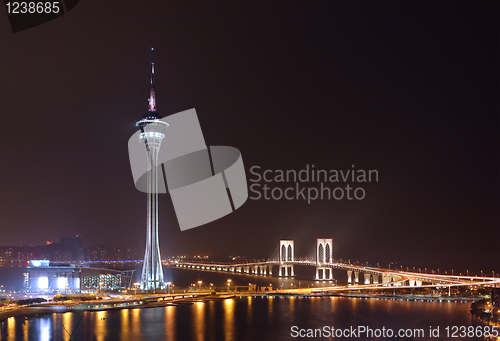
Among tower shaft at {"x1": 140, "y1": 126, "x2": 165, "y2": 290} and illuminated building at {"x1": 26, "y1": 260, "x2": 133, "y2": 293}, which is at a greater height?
tower shaft at {"x1": 140, "y1": 126, "x2": 165, "y2": 290}

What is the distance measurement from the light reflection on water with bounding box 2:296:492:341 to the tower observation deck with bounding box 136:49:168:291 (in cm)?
403

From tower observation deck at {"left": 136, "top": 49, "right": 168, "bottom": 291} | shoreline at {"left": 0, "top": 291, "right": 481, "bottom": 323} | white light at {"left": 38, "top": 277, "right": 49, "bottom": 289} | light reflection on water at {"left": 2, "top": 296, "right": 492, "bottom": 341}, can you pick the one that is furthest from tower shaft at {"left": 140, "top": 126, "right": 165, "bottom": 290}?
white light at {"left": 38, "top": 277, "right": 49, "bottom": 289}

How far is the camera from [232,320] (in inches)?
747

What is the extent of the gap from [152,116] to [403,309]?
1558cm

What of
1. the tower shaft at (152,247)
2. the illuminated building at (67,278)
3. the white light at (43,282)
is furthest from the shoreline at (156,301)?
the white light at (43,282)

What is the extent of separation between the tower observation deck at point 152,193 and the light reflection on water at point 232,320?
13.2ft

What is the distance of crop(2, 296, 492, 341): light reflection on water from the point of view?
1598 cm

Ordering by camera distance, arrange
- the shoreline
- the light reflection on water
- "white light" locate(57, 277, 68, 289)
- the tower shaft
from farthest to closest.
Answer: "white light" locate(57, 277, 68, 289)
the tower shaft
the shoreline
the light reflection on water

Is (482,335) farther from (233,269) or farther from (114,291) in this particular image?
(233,269)

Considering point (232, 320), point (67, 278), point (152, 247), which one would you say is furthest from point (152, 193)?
point (232, 320)

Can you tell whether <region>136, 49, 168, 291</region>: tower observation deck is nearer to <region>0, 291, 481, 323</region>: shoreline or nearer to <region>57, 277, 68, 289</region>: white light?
<region>0, 291, 481, 323</region>: shoreline

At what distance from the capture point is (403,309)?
21656 mm

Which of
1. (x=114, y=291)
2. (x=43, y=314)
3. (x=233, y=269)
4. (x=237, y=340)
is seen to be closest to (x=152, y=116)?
(x=114, y=291)

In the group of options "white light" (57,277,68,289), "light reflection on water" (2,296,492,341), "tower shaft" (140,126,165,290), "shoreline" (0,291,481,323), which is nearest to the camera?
"light reflection on water" (2,296,492,341)
